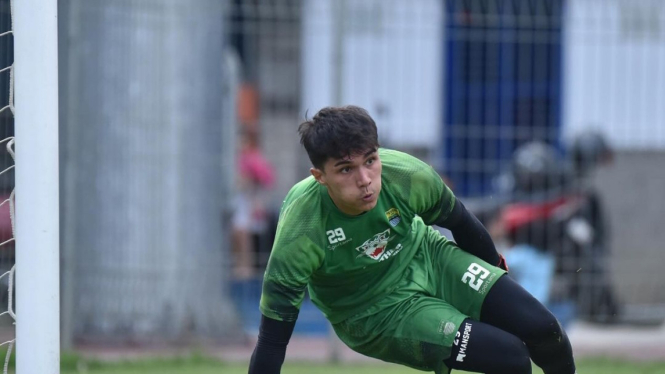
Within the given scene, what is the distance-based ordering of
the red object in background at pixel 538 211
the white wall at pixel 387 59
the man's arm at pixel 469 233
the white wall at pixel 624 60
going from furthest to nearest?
the red object in background at pixel 538 211, the white wall at pixel 624 60, the white wall at pixel 387 59, the man's arm at pixel 469 233

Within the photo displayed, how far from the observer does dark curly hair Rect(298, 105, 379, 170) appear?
458 centimetres

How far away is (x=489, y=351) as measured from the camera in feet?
15.6

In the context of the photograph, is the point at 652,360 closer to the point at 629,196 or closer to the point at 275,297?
the point at 629,196

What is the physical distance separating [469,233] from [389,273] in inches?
16.0

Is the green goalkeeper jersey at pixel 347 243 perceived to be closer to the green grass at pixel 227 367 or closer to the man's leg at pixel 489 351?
the man's leg at pixel 489 351

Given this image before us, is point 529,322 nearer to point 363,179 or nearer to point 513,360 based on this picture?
point 513,360

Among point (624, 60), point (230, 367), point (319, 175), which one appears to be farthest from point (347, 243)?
point (624, 60)

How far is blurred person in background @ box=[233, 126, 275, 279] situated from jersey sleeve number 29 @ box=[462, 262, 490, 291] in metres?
3.95

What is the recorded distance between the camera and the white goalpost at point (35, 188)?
442cm

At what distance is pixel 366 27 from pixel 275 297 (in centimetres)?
464

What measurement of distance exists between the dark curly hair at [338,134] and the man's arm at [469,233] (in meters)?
0.56

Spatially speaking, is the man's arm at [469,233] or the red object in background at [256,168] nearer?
the man's arm at [469,233]

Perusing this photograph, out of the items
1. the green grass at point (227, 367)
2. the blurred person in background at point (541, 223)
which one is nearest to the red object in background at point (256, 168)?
the green grass at point (227, 367)

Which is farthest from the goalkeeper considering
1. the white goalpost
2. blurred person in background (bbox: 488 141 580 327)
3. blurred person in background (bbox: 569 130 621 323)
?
blurred person in background (bbox: 569 130 621 323)
